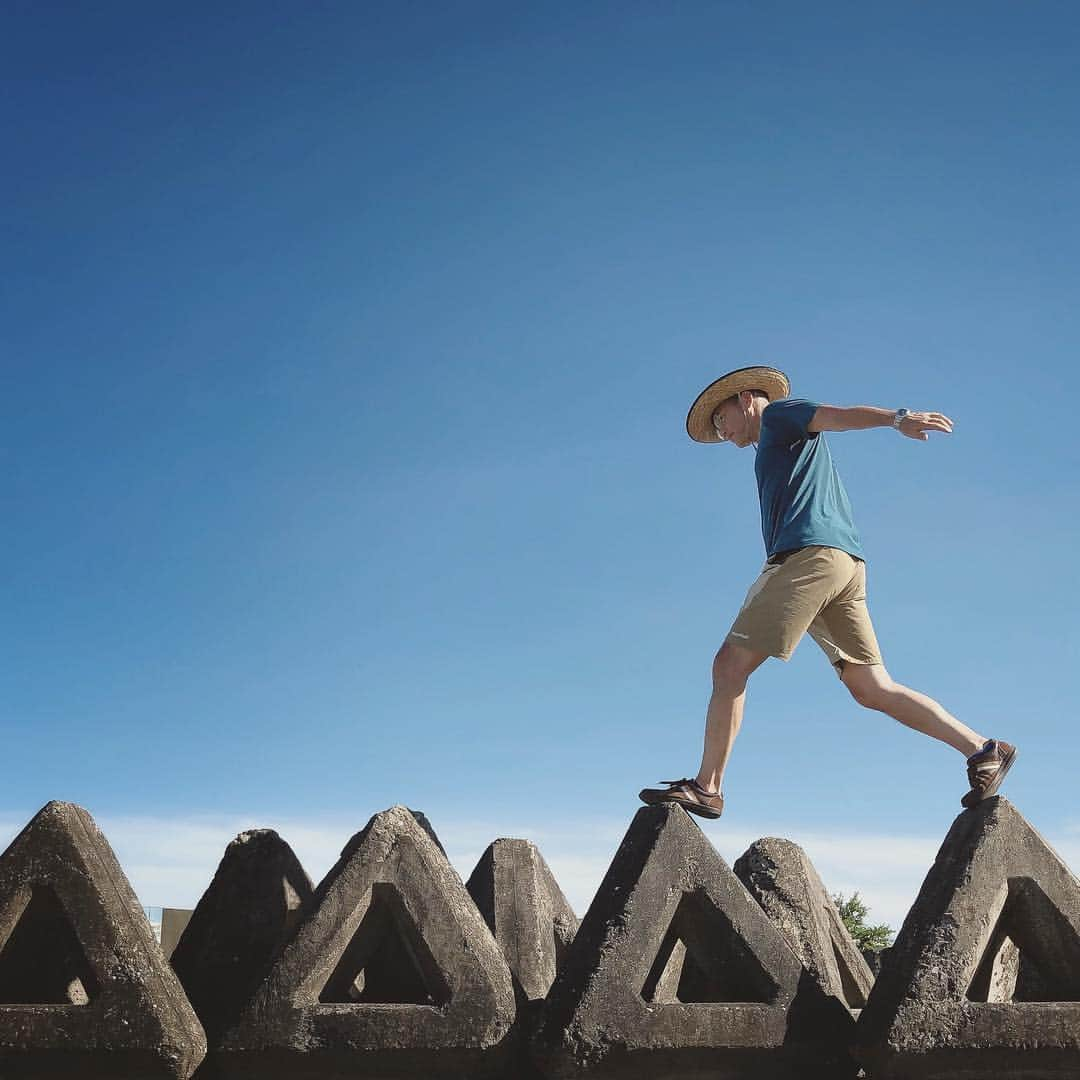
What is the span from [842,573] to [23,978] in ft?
14.5

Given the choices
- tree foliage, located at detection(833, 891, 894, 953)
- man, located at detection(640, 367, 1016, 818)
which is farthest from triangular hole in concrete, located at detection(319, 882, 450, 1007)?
tree foliage, located at detection(833, 891, 894, 953)

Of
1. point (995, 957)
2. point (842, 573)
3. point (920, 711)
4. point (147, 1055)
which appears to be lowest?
point (147, 1055)

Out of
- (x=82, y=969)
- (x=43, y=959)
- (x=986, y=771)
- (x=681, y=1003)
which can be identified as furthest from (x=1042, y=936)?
(x=43, y=959)

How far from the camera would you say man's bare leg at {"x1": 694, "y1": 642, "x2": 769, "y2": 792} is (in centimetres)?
537

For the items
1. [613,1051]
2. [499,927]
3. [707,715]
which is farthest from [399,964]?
[707,715]

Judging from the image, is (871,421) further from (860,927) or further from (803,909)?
(860,927)

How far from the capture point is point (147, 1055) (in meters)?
4.41

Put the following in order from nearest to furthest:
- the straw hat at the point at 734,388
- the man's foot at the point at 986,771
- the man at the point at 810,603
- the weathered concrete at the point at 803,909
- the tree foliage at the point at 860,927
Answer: the man's foot at the point at 986,771
the man at the point at 810,603
the weathered concrete at the point at 803,909
the straw hat at the point at 734,388
the tree foliage at the point at 860,927

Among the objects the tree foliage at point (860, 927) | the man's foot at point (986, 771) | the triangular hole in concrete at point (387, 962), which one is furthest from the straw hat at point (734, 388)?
the tree foliage at point (860, 927)

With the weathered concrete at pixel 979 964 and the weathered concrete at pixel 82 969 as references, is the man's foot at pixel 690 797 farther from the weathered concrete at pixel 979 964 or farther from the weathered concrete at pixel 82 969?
the weathered concrete at pixel 82 969

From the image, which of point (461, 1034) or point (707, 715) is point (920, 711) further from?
point (461, 1034)

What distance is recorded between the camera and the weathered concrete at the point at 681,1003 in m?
4.41

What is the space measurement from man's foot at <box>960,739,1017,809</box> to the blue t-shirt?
3.84 feet

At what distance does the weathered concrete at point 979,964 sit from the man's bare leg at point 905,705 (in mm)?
390
